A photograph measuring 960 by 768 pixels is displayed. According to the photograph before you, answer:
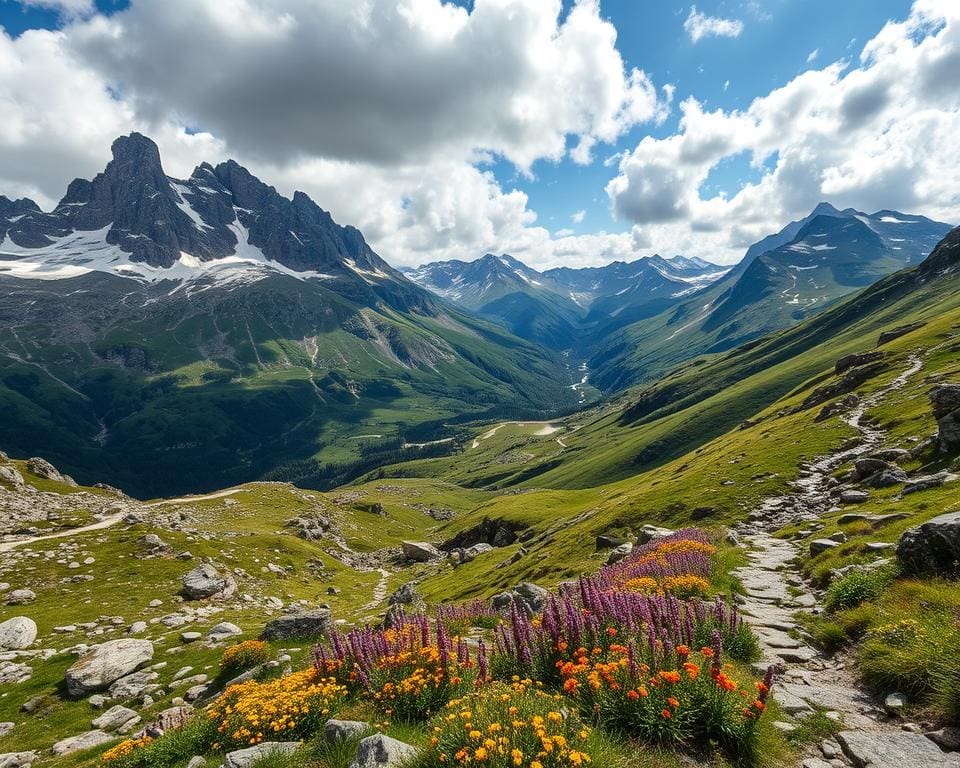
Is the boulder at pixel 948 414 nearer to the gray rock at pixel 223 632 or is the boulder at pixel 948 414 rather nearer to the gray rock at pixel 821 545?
the gray rock at pixel 821 545

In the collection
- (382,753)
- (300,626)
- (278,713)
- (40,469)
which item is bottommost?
(300,626)

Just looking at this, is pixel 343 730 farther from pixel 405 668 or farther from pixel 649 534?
pixel 649 534

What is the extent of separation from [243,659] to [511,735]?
640 inches

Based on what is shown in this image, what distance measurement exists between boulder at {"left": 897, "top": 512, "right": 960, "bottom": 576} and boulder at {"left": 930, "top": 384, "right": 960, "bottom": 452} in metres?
26.6

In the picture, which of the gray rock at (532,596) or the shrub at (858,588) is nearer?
the shrub at (858,588)

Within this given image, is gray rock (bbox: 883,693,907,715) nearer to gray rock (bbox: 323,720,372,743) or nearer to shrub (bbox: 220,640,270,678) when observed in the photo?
gray rock (bbox: 323,720,372,743)

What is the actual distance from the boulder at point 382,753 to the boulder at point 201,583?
40590mm

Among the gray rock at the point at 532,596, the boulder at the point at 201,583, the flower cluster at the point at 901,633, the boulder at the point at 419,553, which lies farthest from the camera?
the boulder at the point at 419,553

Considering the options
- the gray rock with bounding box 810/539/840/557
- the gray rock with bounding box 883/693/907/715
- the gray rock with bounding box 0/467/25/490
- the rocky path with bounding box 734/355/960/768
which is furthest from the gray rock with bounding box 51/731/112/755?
the gray rock with bounding box 0/467/25/490

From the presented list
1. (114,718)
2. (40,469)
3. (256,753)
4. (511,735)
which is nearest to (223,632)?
(114,718)

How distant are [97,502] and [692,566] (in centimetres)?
7899

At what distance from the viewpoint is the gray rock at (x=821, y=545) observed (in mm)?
20781

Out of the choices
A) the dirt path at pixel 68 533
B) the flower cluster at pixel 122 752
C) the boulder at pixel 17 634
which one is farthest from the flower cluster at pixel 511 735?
the dirt path at pixel 68 533

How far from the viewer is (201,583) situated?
40.3 metres
